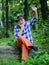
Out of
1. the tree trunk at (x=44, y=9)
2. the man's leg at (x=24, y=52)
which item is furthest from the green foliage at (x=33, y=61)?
the tree trunk at (x=44, y=9)

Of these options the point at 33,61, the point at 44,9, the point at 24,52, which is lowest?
the point at 44,9

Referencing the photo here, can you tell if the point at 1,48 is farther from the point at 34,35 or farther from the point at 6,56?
the point at 34,35

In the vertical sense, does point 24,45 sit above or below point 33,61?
above

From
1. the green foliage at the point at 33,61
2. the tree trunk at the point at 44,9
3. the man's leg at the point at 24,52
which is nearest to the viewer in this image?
the green foliage at the point at 33,61

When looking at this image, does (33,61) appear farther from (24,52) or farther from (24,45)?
(24,45)

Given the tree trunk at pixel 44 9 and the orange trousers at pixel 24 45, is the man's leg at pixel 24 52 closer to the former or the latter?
the orange trousers at pixel 24 45

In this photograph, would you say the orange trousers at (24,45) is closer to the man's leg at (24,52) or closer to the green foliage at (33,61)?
the man's leg at (24,52)

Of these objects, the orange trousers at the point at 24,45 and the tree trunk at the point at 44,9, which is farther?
the tree trunk at the point at 44,9

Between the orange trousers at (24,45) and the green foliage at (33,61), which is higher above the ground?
the orange trousers at (24,45)

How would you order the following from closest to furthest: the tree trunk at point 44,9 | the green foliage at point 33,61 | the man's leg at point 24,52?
the green foliage at point 33,61 → the man's leg at point 24,52 → the tree trunk at point 44,9

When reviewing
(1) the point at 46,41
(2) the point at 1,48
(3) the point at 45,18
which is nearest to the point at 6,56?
(2) the point at 1,48

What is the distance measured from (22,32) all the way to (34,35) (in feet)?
15.6

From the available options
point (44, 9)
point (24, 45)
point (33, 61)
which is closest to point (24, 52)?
point (24, 45)

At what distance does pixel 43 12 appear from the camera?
16.6 metres
